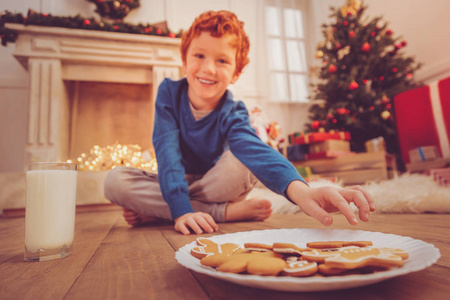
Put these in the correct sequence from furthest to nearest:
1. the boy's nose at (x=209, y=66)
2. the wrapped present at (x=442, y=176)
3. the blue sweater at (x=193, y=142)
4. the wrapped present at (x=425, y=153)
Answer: the wrapped present at (x=425, y=153) → the wrapped present at (x=442, y=176) → the boy's nose at (x=209, y=66) → the blue sweater at (x=193, y=142)

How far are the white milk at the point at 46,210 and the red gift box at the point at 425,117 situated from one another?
83.0 inches

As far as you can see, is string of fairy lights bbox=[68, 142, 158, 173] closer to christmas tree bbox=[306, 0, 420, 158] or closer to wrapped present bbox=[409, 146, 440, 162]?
christmas tree bbox=[306, 0, 420, 158]

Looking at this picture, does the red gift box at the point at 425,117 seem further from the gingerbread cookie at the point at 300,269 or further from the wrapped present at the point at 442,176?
the gingerbread cookie at the point at 300,269

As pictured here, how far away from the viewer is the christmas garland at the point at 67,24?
2.16 meters

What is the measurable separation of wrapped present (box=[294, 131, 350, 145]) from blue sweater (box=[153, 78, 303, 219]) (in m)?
1.35

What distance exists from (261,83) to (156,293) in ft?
10.2

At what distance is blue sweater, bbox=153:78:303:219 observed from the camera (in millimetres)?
747

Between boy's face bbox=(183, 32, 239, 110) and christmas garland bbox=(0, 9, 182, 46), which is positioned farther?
christmas garland bbox=(0, 9, 182, 46)

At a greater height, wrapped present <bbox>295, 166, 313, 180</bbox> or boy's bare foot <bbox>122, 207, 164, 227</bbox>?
wrapped present <bbox>295, 166, 313, 180</bbox>

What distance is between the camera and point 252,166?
2.36 ft

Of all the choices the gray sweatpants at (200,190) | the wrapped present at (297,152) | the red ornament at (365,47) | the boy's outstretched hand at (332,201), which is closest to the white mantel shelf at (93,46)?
the wrapped present at (297,152)

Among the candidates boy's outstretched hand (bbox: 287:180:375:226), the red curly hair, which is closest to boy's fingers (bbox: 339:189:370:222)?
boy's outstretched hand (bbox: 287:180:375:226)

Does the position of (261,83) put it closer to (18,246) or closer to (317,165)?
(317,165)

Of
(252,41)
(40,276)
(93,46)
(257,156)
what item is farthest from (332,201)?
(252,41)
